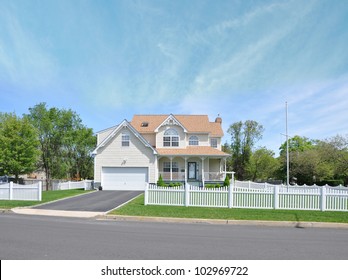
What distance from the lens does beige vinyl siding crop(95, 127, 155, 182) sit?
93.5 feet

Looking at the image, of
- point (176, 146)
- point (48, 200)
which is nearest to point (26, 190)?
point (48, 200)

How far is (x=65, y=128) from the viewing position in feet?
137

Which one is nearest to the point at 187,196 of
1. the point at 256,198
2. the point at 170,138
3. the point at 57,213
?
the point at 256,198

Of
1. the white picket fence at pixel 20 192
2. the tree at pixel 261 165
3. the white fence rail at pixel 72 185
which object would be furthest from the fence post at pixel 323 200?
the tree at pixel 261 165

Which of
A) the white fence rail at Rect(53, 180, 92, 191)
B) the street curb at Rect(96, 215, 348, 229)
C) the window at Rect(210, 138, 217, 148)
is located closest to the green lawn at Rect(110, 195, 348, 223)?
the street curb at Rect(96, 215, 348, 229)

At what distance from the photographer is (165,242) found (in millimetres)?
7691

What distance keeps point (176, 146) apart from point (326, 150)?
21599 mm

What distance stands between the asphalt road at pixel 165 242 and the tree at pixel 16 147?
18.9 m

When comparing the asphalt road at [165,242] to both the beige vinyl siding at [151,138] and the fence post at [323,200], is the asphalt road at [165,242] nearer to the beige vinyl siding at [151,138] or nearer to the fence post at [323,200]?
the fence post at [323,200]

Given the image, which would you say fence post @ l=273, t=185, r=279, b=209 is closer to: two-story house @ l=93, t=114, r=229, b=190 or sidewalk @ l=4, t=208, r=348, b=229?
sidewalk @ l=4, t=208, r=348, b=229

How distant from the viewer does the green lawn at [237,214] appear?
11922 mm

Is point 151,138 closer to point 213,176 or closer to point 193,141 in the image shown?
point 193,141

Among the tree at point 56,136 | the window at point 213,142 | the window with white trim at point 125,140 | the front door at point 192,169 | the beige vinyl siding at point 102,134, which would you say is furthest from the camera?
the tree at point 56,136

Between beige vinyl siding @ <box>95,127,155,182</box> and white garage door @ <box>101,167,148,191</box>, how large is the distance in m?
0.44
